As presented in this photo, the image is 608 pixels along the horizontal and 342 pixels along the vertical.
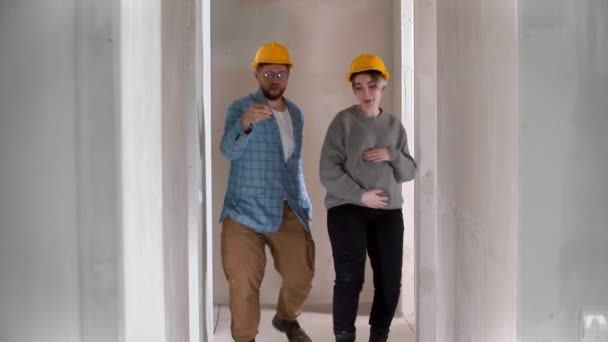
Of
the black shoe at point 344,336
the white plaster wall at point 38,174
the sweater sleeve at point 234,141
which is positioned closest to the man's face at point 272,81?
the sweater sleeve at point 234,141

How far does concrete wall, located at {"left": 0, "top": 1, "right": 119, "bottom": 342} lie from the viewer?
1.69 m

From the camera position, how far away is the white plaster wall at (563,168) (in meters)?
1.65

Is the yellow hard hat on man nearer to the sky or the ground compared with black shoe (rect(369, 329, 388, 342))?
nearer to the sky

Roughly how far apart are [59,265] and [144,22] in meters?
0.59

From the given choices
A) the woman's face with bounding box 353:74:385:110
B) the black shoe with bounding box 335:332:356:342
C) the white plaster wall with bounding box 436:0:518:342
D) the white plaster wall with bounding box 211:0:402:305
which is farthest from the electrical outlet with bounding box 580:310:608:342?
the white plaster wall with bounding box 211:0:402:305

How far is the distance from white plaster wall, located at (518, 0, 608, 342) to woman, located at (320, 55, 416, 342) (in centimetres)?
147

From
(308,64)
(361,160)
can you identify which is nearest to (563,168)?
(361,160)

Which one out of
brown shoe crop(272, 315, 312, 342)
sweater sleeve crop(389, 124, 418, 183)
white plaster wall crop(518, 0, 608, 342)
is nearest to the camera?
white plaster wall crop(518, 0, 608, 342)

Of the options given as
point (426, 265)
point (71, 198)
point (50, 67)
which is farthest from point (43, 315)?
point (426, 265)

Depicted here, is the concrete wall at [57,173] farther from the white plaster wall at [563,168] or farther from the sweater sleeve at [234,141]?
the sweater sleeve at [234,141]

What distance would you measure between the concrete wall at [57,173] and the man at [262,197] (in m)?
1.52

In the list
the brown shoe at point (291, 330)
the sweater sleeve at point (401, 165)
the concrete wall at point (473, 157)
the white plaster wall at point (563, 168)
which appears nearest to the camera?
the white plaster wall at point (563, 168)

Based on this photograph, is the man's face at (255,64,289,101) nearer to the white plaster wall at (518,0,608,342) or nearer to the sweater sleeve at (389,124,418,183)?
the sweater sleeve at (389,124,418,183)

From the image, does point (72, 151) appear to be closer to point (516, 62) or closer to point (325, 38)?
point (516, 62)
